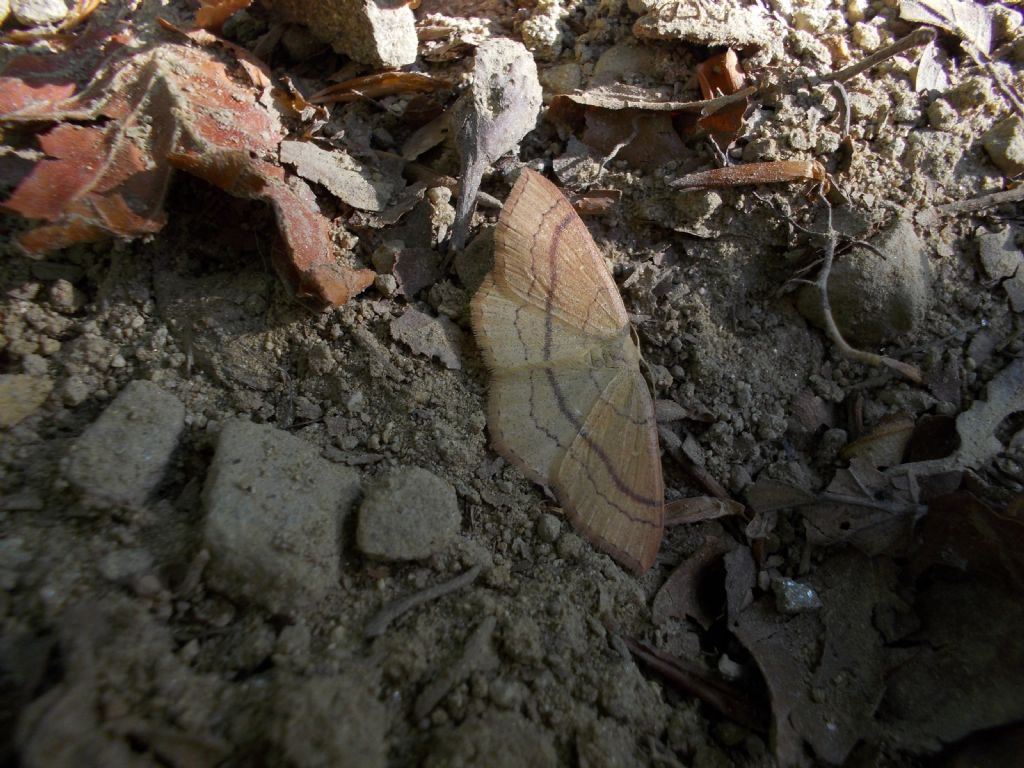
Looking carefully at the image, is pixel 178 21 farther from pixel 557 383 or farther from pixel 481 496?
pixel 481 496

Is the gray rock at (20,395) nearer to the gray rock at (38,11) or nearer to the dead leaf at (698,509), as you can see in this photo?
the gray rock at (38,11)

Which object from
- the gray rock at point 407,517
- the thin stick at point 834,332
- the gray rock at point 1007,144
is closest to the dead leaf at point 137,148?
the gray rock at point 407,517

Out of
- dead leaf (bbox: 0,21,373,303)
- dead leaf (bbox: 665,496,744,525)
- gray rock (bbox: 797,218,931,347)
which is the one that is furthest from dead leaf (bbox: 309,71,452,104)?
dead leaf (bbox: 665,496,744,525)

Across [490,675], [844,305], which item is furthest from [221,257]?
[844,305]

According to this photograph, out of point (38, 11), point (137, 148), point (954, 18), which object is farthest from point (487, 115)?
point (954, 18)

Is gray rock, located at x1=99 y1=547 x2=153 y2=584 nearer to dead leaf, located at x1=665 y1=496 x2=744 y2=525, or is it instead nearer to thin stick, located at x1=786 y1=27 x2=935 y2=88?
dead leaf, located at x1=665 y1=496 x2=744 y2=525

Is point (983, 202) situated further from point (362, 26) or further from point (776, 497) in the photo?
point (362, 26)
